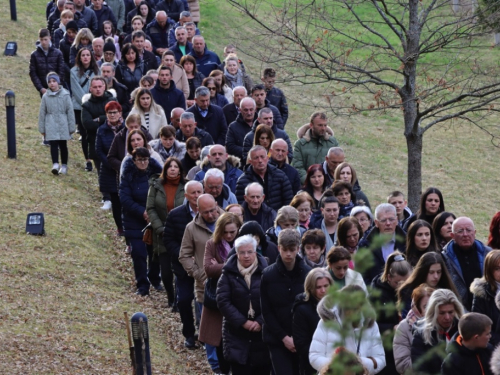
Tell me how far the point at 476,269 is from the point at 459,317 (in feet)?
7.85

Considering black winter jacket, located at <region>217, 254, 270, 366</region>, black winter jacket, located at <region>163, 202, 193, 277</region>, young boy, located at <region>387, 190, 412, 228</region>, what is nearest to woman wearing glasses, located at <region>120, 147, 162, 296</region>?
black winter jacket, located at <region>163, 202, 193, 277</region>

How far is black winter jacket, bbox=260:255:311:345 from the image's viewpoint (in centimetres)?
912

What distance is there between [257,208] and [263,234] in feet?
4.73

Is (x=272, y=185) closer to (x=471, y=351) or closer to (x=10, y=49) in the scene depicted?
(x=471, y=351)

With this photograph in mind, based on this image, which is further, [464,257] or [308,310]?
[464,257]

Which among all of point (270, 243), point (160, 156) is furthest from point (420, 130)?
point (270, 243)

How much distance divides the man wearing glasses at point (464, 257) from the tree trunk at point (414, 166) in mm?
4390

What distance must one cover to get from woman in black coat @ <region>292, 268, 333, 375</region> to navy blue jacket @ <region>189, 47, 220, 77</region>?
1121cm

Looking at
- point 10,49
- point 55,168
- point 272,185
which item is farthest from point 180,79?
point 10,49

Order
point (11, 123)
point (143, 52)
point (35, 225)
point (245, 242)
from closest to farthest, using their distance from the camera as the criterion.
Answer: point (245, 242), point (35, 225), point (11, 123), point (143, 52)

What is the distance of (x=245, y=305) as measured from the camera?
9.67m

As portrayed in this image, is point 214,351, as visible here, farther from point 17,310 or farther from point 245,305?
point 17,310

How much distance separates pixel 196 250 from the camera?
1121 cm

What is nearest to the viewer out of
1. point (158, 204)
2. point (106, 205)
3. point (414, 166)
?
point (158, 204)
